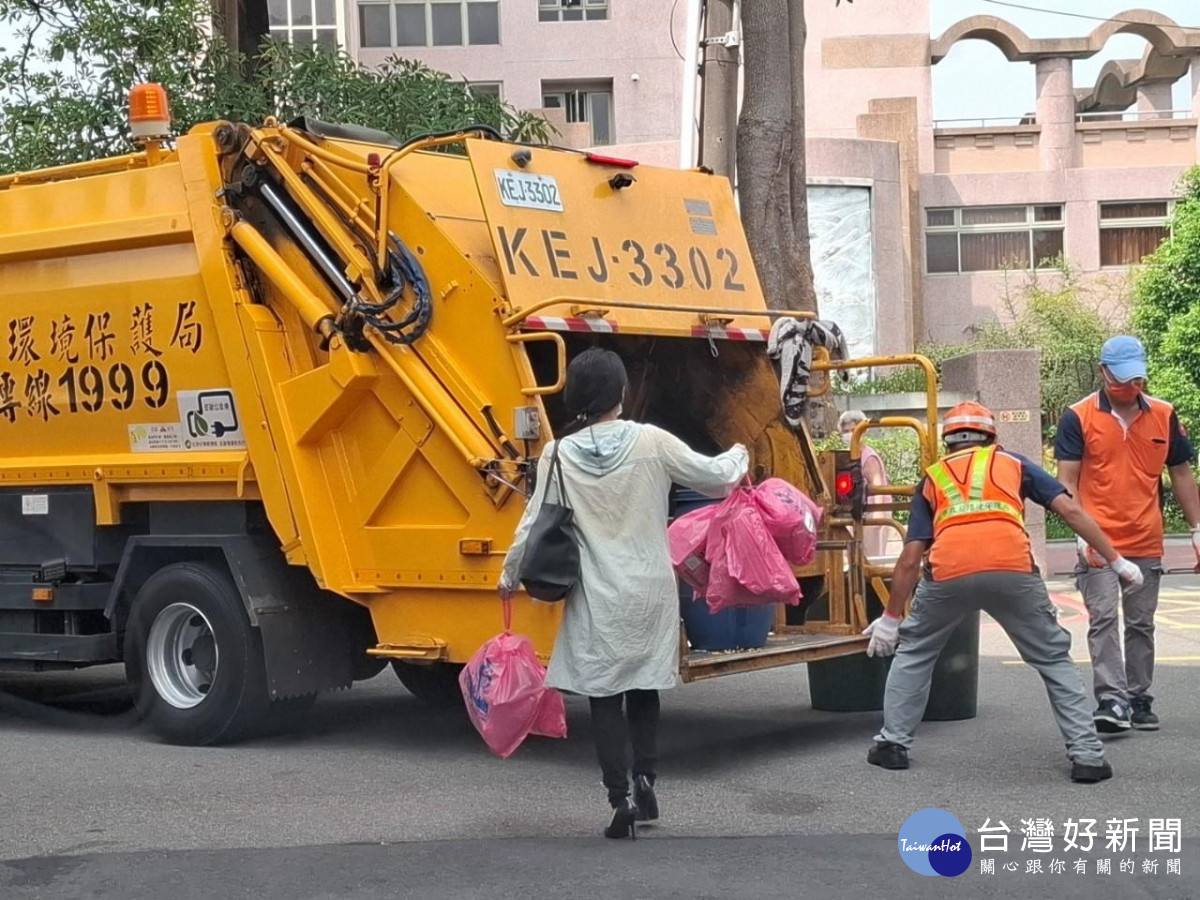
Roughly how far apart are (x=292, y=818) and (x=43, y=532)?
10.7 ft

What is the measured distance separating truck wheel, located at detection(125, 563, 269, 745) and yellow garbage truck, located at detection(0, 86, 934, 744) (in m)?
0.01

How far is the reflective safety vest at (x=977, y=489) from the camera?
6945 mm

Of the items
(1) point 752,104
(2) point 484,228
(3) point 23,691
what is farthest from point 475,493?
(1) point 752,104

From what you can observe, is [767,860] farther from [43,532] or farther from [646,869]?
[43,532]

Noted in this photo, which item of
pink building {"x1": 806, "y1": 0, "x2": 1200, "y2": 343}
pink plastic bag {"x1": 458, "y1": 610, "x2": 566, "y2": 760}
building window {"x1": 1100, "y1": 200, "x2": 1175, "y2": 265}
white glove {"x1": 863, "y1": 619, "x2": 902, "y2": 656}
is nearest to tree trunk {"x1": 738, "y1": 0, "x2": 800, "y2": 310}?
white glove {"x1": 863, "y1": 619, "x2": 902, "y2": 656}

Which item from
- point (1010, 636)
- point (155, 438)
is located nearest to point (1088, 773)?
point (1010, 636)

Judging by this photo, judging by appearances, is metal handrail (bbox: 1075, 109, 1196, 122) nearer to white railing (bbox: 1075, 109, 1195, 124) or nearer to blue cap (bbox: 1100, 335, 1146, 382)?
white railing (bbox: 1075, 109, 1195, 124)

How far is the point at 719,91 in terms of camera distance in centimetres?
1511

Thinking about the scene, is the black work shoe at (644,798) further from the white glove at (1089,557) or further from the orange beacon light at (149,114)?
the orange beacon light at (149,114)

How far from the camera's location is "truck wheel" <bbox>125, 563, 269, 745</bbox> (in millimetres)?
8125

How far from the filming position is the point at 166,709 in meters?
A: 8.44

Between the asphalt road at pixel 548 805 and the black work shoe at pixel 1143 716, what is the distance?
139mm

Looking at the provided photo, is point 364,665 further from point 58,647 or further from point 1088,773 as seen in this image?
point 1088,773

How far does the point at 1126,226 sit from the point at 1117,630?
29.1 m
